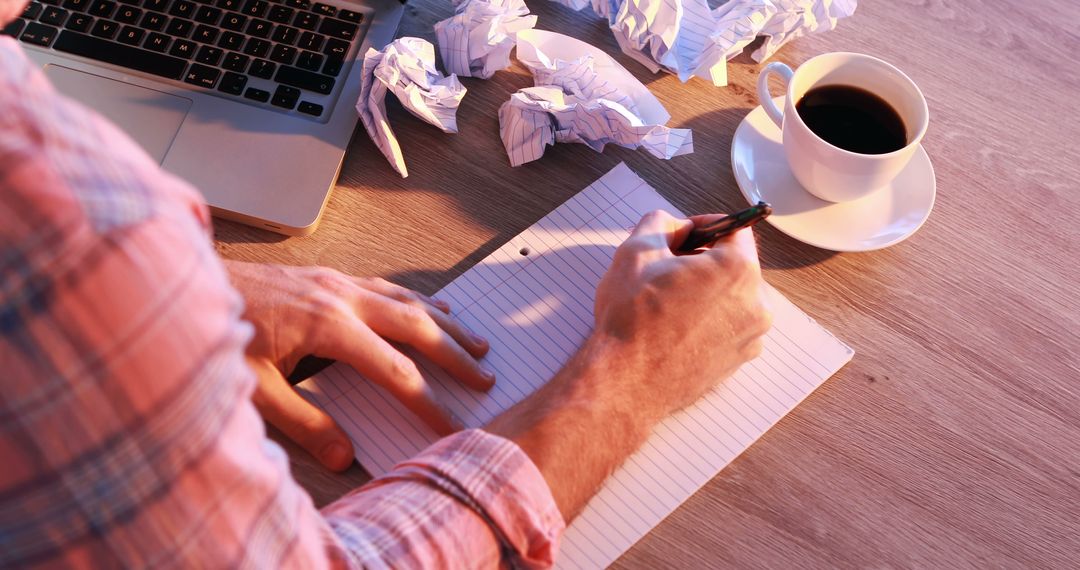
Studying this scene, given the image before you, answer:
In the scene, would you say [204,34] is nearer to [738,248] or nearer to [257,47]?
[257,47]

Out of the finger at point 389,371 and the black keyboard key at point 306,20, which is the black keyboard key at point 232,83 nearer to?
the black keyboard key at point 306,20

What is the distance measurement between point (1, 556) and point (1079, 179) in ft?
3.25

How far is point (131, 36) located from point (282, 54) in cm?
16

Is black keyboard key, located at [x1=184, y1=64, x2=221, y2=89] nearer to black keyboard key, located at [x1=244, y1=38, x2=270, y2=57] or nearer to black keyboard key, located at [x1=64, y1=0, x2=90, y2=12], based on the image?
black keyboard key, located at [x1=244, y1=38, x2=270, y2=57]

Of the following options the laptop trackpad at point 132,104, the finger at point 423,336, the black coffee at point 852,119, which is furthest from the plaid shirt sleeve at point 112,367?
the black coffee at point 852,119

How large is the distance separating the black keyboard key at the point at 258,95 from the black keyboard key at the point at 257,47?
42 mm

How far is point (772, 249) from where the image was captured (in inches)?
31.9

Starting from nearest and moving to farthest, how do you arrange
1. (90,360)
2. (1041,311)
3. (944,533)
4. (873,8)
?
1. (90,360)
2. (944,533)
3. (1041,311)
4. (873,8)

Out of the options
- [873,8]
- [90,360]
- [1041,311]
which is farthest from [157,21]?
[1041,311]

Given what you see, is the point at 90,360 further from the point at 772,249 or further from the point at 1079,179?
the point at 1079,179

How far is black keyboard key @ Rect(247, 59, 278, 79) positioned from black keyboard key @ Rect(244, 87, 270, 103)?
2cm

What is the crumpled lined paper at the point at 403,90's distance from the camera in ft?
Result: 2.63

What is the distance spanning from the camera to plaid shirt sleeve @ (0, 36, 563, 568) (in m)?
0.33

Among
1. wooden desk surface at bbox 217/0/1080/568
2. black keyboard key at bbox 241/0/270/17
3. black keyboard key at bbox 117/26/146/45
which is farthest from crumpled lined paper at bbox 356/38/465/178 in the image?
black keyboard key at bbox 117/26/146/45
